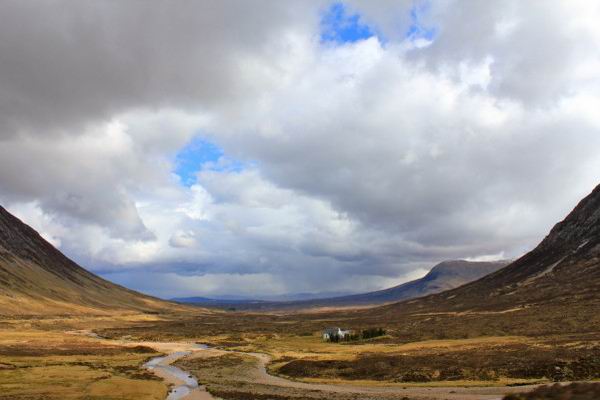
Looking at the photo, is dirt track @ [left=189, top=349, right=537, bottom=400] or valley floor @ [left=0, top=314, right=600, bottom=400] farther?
valley floor @ [left=0, top=314, right=600, bottom=400]

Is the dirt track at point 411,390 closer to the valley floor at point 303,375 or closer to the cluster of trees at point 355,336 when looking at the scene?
the valley floor at point 303,375

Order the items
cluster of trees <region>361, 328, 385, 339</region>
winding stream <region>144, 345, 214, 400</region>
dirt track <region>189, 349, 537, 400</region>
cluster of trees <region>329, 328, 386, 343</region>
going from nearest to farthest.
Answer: dirt track <region>189, 349, 537, 400</region> < winding stream <region>144, 345, 214, 400</region> < cluster of trees <region>329, 328, 386, 343</region> < cluster of trees <region>361, 328, 385, 339</region>

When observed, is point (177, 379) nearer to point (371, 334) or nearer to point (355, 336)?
point (355, 336)

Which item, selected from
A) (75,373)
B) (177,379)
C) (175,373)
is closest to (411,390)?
(177,379)

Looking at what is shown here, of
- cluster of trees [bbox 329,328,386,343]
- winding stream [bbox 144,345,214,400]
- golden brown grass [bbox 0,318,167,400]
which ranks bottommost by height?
winding stream [bbox 144,345,214,400]

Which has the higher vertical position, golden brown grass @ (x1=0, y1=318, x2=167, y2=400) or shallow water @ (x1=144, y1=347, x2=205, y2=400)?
golden brown grass @ (x1=0, y1=318, x2=167, y2=400)

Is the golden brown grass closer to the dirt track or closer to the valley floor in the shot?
the valley floor

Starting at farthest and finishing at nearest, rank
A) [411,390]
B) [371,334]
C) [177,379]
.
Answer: [371,334], [177,379], [411,390]

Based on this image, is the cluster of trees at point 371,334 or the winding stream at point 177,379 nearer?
the winding stream at point 177,379

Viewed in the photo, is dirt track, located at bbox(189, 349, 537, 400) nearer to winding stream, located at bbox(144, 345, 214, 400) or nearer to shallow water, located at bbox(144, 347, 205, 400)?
shallow water, located at bbox(144, 347, 205, 400)

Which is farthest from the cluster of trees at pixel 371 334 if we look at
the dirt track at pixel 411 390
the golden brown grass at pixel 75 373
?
the dirt track at pixel 411 390

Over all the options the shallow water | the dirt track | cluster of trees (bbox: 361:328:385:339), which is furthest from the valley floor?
cluster of trees (bbox: 361:328:385:339)

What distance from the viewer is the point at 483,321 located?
504 feet

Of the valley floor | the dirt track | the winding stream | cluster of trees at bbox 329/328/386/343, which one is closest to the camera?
the dirt track
